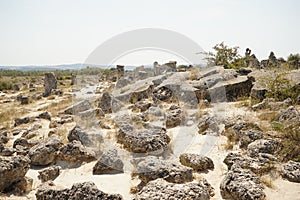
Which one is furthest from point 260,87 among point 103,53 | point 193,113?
point 103,53

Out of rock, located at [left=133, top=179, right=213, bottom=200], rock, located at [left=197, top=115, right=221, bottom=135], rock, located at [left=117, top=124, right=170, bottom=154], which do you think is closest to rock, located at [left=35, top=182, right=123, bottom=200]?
rock, located at [left=133, top=179, right=213, bottom=200]

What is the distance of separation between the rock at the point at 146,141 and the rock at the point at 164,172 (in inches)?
49.9

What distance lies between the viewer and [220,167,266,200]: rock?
3865mm

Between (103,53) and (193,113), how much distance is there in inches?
190

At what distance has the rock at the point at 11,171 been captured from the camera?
459 cm

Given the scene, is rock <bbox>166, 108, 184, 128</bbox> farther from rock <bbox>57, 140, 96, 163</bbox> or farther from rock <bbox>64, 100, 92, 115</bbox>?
rock <bbox>64, 100, 92, 115</bbox>

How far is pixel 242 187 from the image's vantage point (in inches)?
157

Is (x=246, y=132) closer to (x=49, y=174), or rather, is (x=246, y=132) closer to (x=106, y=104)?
(x=49, y=174)

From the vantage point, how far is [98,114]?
10.2m

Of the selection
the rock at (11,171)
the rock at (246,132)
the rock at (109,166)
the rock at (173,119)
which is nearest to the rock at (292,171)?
the rock at (246,132)

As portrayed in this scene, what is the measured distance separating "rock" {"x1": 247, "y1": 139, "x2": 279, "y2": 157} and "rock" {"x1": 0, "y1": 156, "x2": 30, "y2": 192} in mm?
4520

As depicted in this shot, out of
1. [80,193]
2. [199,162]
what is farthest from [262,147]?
[80,193]

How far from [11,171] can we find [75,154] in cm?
163

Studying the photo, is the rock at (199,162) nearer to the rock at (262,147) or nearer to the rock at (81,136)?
the rock at (262,147)
